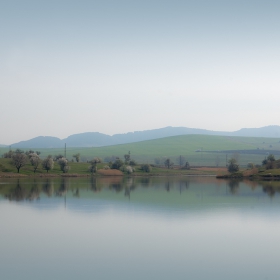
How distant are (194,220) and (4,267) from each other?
1692 centimetres

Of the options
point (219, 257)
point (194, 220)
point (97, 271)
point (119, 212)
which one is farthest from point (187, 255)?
point (119, 212)

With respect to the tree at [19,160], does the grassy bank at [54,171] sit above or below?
below

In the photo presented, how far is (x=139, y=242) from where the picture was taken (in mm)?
25578

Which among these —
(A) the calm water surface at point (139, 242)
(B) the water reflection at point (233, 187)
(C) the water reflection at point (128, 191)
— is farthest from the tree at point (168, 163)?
(A) the calm water surface at point (139, 242)

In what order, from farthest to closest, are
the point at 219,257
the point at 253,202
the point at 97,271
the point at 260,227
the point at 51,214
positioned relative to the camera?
the point at 253,202 < the point at 51,214 < the point at 260,227 < the point at 219,257 < the point at 97,271

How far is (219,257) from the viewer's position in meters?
22.2

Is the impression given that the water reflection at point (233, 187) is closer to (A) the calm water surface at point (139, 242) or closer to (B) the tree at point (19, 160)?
(A) the calm water surface at point (139, 242)

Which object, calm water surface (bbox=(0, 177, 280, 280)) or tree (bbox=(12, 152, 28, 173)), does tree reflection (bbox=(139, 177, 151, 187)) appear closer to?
tree (bbox=(12, 152, 28, 173))

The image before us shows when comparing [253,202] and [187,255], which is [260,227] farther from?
[253,202]

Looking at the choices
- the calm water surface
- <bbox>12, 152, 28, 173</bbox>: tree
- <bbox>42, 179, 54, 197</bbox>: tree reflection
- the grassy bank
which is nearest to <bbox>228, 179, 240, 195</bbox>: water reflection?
the calm water surface

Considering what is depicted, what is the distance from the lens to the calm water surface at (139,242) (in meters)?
19.8

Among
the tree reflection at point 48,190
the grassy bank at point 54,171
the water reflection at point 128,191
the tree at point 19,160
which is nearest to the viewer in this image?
the water reflection at point 128,191

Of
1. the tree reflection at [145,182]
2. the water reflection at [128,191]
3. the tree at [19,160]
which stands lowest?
the tree reflection at [145,182]

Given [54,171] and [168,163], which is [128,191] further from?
[168,163]
